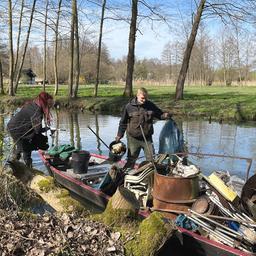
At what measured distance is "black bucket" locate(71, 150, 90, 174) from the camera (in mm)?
10125

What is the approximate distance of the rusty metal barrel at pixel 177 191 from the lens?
684 cm

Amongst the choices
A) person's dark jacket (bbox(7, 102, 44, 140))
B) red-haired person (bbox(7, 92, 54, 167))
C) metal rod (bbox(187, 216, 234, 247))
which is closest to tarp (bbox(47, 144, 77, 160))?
red-haired person (bbox(7, 92, 54, 167))

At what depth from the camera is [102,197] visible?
332 inches

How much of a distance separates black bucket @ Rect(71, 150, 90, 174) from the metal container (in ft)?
11.2

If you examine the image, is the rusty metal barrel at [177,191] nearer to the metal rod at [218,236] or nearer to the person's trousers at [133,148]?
the metal rod at [218,236]

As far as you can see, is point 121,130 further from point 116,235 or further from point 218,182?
point 116,235

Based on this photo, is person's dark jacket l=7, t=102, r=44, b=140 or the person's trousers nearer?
person's dark jacket l=7, t=102, r=44, b=140

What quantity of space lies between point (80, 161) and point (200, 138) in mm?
8983

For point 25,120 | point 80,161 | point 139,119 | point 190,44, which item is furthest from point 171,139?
point 190,44

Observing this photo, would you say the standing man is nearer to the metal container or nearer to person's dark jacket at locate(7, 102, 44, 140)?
person's dark jacket at locate(7, 102, 44, 140)

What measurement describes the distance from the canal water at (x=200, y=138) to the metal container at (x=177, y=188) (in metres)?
3.00

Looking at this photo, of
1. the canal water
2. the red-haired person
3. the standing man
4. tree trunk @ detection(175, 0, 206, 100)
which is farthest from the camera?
tree trunk @ detection(175, 0, 206, 100)

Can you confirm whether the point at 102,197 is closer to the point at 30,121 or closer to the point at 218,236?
the point at 30,121

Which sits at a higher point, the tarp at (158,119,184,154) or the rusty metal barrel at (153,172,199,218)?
the tarp at (158,119,184,154)
